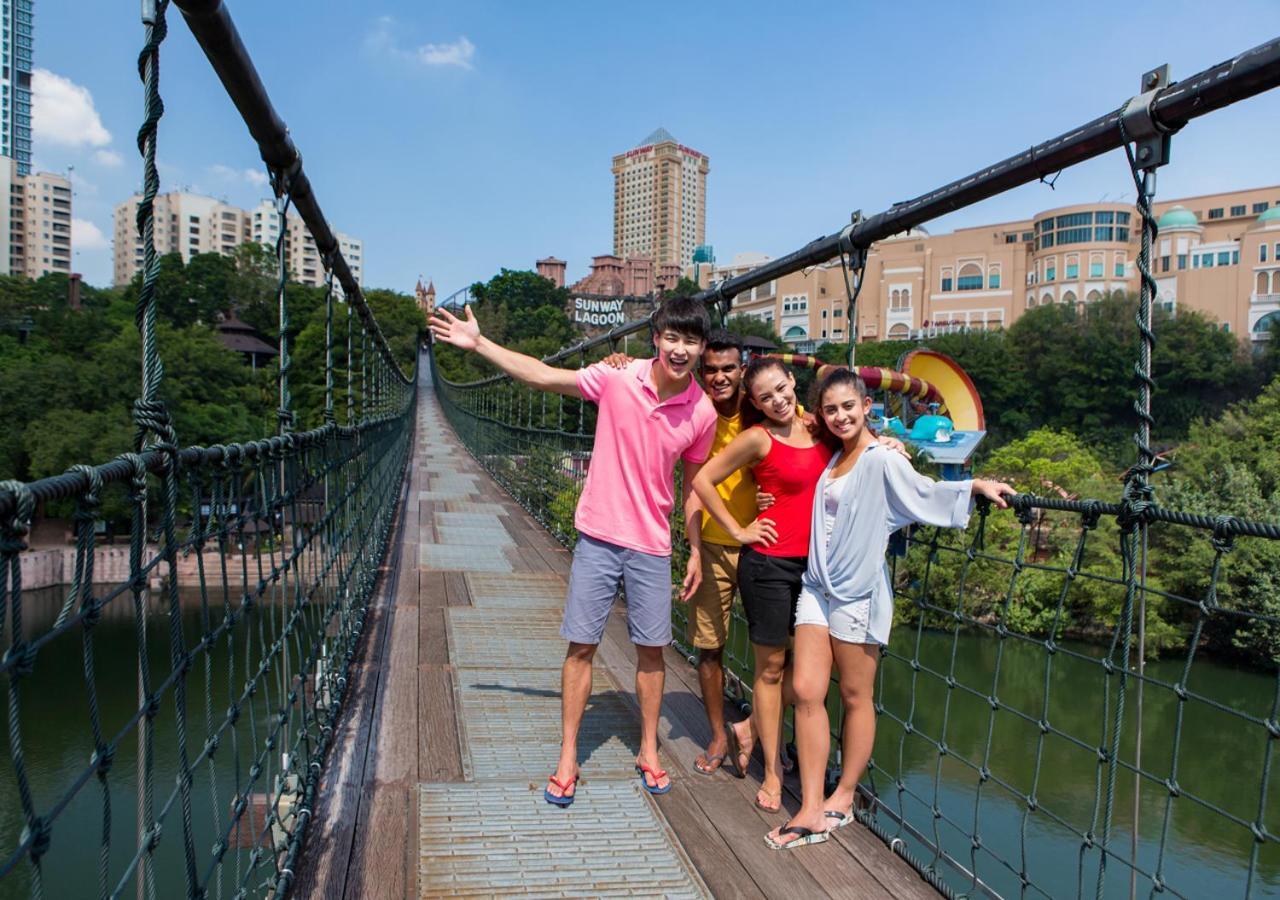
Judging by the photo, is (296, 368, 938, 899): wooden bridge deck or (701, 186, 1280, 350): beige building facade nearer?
(296, 368, 938, 899): wooden bridge deck

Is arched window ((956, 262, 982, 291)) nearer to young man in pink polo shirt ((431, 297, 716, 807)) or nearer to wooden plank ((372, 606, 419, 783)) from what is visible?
wooden plank ((372, 606, 419, 783))

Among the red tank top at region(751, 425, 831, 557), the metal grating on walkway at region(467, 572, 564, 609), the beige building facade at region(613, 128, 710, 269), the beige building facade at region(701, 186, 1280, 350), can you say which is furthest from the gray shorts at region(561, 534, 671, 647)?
the beige building facade at region(613, 128, 710, 269)

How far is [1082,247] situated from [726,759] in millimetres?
59019

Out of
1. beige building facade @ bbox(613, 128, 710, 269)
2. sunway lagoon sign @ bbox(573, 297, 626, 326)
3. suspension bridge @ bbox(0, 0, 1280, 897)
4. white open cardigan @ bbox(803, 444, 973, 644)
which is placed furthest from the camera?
beige building facade @ bbox(613, 128, 710, 269)

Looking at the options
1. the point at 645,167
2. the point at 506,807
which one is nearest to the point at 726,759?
the point at 506,807

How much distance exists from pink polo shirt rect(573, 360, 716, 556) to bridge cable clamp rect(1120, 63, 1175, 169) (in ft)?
3.78

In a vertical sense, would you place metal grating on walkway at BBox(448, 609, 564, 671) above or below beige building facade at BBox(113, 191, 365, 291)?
below

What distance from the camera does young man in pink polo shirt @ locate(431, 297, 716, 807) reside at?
8.20ft

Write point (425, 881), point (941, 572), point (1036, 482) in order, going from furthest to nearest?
point (1036, 482) → point (941, 572) → point (425, 881)

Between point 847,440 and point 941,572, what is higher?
point 847,440

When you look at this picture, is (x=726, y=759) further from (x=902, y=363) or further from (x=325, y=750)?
(x=902, y=363)

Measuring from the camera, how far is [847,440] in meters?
2.36

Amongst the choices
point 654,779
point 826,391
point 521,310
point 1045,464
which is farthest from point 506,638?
point 521,310

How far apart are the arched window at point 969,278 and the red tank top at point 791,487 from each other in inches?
2409
